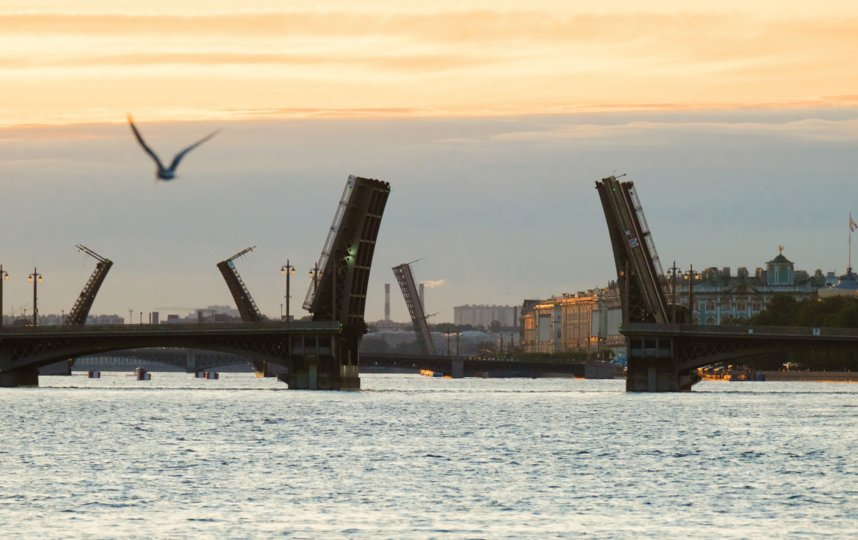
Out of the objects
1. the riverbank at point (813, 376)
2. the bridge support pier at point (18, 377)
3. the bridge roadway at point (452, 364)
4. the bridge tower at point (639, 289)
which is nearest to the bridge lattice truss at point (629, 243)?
the bridge tower at point (639, 289)

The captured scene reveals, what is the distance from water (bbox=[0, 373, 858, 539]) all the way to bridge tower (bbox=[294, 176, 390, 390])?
16.5 metres

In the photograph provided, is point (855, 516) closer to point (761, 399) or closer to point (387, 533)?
point (387, 533)

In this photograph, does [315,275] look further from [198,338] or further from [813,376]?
[813,376]

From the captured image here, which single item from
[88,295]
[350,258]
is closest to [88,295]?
[88,295]

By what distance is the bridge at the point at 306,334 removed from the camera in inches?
4218

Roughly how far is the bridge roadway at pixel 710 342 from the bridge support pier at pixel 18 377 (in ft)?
123

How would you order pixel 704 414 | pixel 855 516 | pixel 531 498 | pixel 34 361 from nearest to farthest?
pixel 855 516, pixel 531 498, pixel 704 414, pixel 34 361

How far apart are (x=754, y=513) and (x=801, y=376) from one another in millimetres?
140245

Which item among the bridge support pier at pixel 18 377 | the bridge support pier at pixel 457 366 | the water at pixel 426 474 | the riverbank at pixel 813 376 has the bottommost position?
the water at pixel 426 474

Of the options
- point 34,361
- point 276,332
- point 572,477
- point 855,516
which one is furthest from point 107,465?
point 34,361

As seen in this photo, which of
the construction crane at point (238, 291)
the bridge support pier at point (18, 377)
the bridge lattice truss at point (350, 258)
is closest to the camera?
the bridge lattice truss at point (350, 258)

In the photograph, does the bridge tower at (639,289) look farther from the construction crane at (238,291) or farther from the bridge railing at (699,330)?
the construction crane at (238,291)

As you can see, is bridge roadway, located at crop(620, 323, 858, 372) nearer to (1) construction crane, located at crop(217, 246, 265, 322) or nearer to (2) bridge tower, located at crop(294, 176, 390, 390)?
(2) bridge tower, located at crop(294, 176, 390, 390)

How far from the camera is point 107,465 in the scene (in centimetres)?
5494
